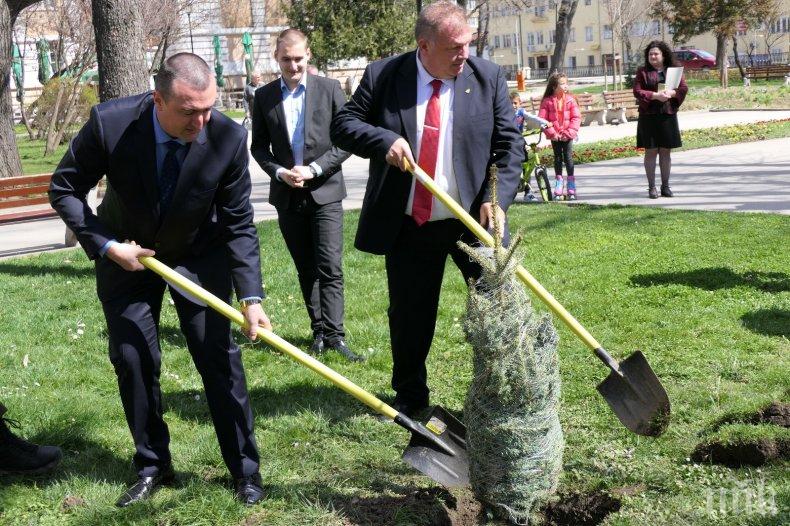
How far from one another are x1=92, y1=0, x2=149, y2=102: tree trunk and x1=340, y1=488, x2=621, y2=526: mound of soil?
A: 6.52 metres

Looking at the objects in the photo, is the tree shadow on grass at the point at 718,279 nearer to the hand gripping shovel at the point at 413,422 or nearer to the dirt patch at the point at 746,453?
the dirt patch at the point at 746,453

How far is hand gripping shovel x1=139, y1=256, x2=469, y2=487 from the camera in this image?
3.77 meters

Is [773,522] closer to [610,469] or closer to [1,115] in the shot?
[610,469]

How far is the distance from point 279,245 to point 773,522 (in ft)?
24.4

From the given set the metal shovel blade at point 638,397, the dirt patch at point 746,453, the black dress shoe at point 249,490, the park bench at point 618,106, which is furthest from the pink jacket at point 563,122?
the park bench at point 618,106

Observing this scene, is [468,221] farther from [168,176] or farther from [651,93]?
[651,93]

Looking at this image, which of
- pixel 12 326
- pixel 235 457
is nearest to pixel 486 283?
pixel 235 457

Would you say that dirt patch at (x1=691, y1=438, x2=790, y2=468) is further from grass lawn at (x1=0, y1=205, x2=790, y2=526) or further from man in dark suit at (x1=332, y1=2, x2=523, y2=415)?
man in dark suit at (x1=332, y1=2, x2=523, y2=415)

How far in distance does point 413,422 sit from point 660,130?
8597 mm

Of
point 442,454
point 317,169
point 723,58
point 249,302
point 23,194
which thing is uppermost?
point 723,58

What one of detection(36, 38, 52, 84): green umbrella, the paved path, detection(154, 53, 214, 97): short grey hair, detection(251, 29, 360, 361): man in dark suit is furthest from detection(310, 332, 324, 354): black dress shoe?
detection(36, 38, 52, 84): green umbrella

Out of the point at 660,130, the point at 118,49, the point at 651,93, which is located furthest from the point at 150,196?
the point at 660,130

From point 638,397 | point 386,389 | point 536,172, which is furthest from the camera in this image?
point 536,172

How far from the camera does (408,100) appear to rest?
4.60 m
